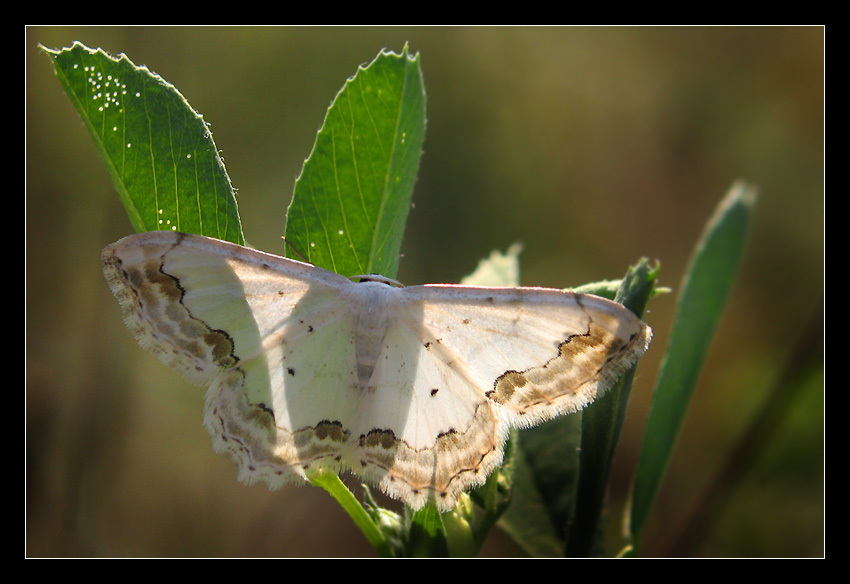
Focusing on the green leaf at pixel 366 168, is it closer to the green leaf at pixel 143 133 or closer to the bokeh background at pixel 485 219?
the green leaf at pixel 143 133

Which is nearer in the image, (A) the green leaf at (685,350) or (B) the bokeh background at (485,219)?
(A) the green leaf at (685,350)

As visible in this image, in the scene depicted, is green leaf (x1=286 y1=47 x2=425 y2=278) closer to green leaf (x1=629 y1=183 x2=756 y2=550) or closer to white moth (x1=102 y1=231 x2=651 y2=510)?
white moth (x1=102 y1=231 x2=651 y2=510)

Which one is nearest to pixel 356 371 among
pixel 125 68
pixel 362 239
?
pixel 362 239

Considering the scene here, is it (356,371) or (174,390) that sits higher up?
(356,371)

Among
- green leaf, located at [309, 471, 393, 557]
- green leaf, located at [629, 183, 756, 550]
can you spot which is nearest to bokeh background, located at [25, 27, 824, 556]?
green leaf, located at [629, 183, 756, 550]

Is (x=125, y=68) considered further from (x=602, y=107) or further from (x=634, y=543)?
(x=602, y=107)

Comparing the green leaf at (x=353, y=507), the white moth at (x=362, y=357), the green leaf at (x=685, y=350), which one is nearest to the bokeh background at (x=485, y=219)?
the green leaf at (x=685, y=350)

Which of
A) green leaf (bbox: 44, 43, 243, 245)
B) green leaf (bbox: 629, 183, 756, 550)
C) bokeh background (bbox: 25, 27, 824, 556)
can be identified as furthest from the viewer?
bokeh background (bbox: 25, 27, 824, 556)
